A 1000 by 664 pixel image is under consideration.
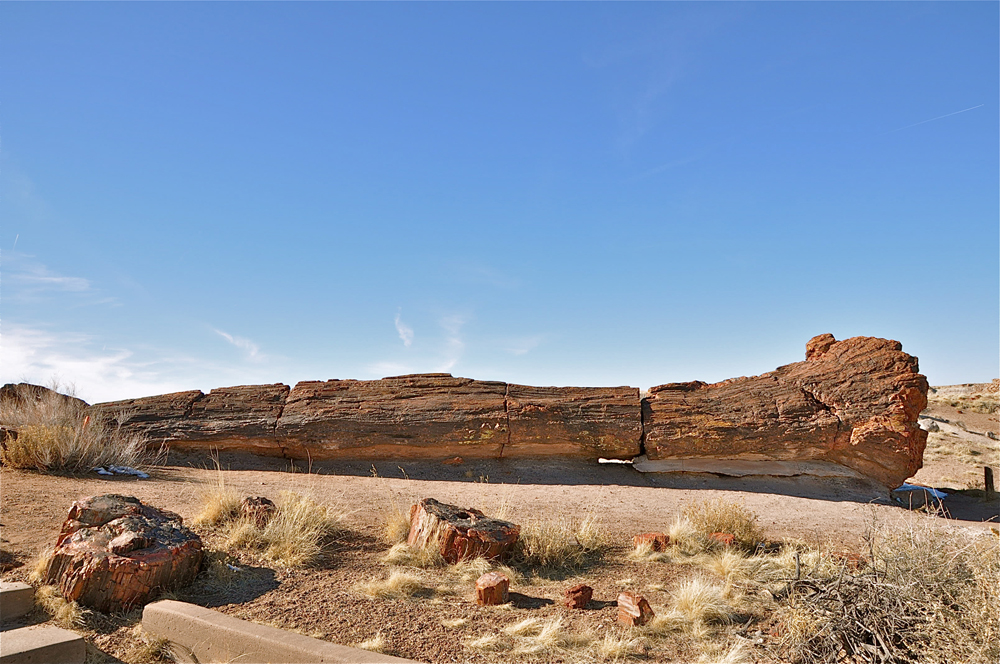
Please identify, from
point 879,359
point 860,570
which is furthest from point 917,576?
point 879,359

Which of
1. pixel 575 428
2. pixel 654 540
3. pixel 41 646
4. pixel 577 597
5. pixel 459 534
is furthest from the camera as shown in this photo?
pixel 575 428

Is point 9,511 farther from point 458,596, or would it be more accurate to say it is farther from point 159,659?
point 458,596

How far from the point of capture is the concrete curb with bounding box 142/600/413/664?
4.30 meters

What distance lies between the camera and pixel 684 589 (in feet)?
19.0

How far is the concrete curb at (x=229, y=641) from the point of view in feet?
14.1

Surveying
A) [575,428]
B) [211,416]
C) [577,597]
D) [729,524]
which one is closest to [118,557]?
[577,597]

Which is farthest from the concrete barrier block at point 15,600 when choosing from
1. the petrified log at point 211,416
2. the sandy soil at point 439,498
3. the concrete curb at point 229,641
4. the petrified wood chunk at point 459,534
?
the petrified log at point 211,416

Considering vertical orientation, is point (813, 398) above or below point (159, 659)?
above

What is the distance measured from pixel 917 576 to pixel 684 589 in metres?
1.87

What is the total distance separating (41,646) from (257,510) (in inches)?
121

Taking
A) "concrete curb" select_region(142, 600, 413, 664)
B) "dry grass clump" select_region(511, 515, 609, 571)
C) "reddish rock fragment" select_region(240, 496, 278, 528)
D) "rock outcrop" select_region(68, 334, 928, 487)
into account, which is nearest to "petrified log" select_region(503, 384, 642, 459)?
"rock outcrop" select_region(68, 334, 928, 487)

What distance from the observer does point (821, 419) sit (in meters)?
11.8

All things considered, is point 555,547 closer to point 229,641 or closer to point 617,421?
point 229,641

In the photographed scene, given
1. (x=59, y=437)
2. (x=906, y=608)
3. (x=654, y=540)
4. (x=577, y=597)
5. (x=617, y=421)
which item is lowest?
(x=577, y=597)
